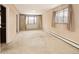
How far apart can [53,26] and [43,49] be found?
0.75 m

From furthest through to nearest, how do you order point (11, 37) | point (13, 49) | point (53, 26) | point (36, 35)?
1. point (36, 35)
2. point (53, 26)
3. point (11, 37)
4. point (13, 49)

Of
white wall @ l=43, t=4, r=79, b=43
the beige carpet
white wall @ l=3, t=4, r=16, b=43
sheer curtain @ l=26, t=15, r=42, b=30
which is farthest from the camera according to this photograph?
white wall @ l=43, t=4, r=79, b=43

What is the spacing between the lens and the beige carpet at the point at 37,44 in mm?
3057

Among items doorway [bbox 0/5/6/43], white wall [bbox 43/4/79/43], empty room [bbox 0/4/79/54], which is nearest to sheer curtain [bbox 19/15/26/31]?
empty room [bbox 0/4/79/54]

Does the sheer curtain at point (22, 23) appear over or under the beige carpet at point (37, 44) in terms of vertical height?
over

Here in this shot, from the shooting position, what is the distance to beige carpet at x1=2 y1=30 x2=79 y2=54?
3057mm

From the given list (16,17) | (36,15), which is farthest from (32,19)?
(16,17)

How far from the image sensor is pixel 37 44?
3.35 m

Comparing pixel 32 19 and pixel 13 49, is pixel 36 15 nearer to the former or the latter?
pixel 32 19

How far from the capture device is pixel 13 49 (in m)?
3.06

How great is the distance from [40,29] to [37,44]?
417 mm

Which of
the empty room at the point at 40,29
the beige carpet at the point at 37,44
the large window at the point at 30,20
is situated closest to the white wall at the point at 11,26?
the empty room at the point at 40,29

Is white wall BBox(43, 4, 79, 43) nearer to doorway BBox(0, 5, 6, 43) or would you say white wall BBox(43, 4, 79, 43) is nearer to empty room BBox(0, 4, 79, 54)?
empty room BBox(0, 4, 79, 54)

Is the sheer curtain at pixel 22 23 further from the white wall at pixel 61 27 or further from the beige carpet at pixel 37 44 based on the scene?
the white wall at pixel 61 27
